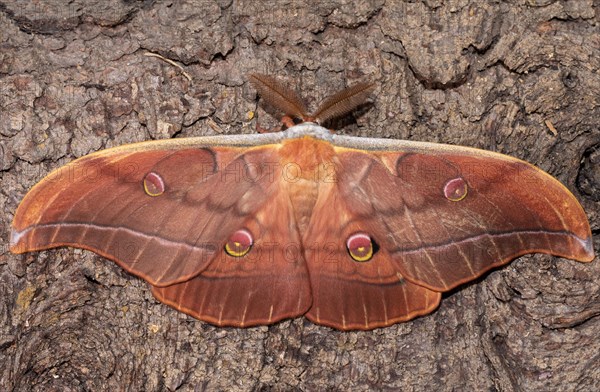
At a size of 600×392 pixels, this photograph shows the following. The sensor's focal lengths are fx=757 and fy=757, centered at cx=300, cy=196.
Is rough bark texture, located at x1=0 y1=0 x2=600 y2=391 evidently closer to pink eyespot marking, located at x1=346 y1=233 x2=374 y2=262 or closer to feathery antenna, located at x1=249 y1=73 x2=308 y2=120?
feathery antenna, located at x1=249 y1=73 x2=308 y2=120

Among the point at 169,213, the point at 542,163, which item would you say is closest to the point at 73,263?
the point at 169,213

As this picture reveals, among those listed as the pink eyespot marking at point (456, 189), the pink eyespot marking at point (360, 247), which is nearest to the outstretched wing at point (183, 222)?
the pink eyespot marking at point (360, 247)

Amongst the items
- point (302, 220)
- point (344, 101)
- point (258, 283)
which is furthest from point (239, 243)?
point (344, 101)

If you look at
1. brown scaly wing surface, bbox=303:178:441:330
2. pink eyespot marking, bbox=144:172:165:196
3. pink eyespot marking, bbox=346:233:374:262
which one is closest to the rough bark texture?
brown scaly wing surface, bbox=303:178:441:330

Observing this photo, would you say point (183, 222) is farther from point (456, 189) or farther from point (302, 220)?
point (456, 189)

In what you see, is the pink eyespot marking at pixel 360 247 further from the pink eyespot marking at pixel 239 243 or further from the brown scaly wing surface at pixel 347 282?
the pink eyespot marking at pixel 239 243

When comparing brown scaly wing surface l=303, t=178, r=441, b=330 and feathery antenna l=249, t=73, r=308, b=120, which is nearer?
brown scaly wing surface l=303, t=178, r=441, b=330

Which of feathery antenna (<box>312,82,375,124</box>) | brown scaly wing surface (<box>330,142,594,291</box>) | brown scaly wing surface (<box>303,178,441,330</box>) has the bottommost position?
brown scaly wing surface (<box>303,178,441,330</box>)

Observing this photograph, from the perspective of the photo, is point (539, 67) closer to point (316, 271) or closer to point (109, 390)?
point (316, 271)
